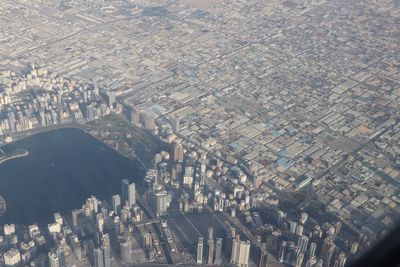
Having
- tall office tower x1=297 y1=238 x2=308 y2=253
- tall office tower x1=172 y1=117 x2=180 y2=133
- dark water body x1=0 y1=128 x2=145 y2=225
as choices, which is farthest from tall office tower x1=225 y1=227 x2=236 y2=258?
tall office tower x1=172 y1=117 x2=180 y2=133

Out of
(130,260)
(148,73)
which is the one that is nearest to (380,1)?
(148,73)

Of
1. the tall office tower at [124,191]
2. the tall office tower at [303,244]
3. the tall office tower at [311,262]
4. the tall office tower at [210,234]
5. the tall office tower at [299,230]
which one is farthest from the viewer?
the tall office tower at [124,191]

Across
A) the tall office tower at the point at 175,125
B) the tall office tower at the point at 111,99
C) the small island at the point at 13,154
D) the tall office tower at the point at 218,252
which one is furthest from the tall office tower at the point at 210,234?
the tall office tower at the point at 111,99

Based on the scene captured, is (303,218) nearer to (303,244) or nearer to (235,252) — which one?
(303,244)

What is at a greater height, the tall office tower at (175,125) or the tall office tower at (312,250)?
the tall office tower at (312,250)

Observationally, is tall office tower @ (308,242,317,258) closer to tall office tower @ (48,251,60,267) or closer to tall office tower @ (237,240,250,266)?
tall office tower @ (237,240,250,266)

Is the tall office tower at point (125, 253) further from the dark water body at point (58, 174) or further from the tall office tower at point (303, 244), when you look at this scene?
the tall office tower at point (303, 244)

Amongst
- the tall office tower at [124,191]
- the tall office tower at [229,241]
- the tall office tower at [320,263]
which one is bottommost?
the tall office tower at [124,191]
